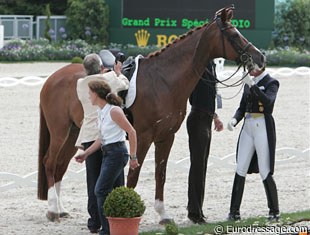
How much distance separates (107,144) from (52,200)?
1.68 metres

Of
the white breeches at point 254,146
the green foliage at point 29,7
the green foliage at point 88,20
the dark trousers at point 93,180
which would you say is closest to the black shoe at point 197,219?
the white breeches at point 254,146

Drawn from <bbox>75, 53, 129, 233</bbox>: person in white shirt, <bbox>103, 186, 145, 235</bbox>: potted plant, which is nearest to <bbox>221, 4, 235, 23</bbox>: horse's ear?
<bbox>75, 53, 129, 233</bbox>: person in white shirt

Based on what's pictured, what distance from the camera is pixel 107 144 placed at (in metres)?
8.37

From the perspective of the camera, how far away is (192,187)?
31.9 ft

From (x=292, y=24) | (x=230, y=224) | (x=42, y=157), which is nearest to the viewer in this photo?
(x=230, y=224)

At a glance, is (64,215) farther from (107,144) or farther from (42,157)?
(107,144)

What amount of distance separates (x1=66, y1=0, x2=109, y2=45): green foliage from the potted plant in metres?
21.8

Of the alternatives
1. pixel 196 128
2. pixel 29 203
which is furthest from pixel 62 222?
pixel 196 128

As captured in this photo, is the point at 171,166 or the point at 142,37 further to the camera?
the point at 142,37

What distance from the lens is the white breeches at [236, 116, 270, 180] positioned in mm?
9461


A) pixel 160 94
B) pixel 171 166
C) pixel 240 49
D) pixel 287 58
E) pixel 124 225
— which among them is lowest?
pixel 287 58

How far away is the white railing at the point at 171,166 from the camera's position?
11.1 meters

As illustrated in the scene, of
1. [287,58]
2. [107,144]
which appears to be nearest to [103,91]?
[107,144]

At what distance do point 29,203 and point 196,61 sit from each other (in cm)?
265
